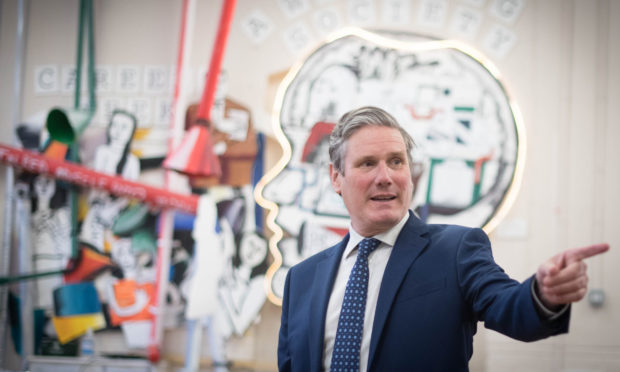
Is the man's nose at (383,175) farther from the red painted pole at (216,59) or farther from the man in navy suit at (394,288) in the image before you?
the red painted pole at (216,59)

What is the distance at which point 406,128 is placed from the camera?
8.29 feet

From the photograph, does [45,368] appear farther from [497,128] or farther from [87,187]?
[497,128]

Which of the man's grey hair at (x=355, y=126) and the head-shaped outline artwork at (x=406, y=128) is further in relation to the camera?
the head-shaped outline artwork at (x=406, y=128)

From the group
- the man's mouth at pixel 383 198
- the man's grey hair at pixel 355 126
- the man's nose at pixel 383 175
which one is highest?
the man's grey hair at pixel 355 126

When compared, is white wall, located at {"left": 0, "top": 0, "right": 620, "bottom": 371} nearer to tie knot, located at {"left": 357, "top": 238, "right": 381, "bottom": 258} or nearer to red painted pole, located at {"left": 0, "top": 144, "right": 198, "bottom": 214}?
red painted pole, located at {"left": 0, "top": 144, "right": 198, "bottom": 214}

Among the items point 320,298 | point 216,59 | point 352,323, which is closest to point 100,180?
point 216,59

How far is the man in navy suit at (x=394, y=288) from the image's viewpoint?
88cm

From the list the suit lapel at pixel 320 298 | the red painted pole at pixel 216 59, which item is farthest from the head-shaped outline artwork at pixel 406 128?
the suit lapel at pixel 320 298

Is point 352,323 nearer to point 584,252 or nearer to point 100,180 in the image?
point 584,252

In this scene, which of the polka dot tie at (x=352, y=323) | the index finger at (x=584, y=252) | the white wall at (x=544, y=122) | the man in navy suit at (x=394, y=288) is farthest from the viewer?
the white wall at (x=544, y=122)

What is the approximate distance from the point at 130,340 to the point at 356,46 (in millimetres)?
1920

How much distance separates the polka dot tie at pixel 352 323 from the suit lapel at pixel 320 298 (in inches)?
1.7

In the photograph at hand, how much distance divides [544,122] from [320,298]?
1929 millimetres

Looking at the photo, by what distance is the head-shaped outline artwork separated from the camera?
8.21 ft
